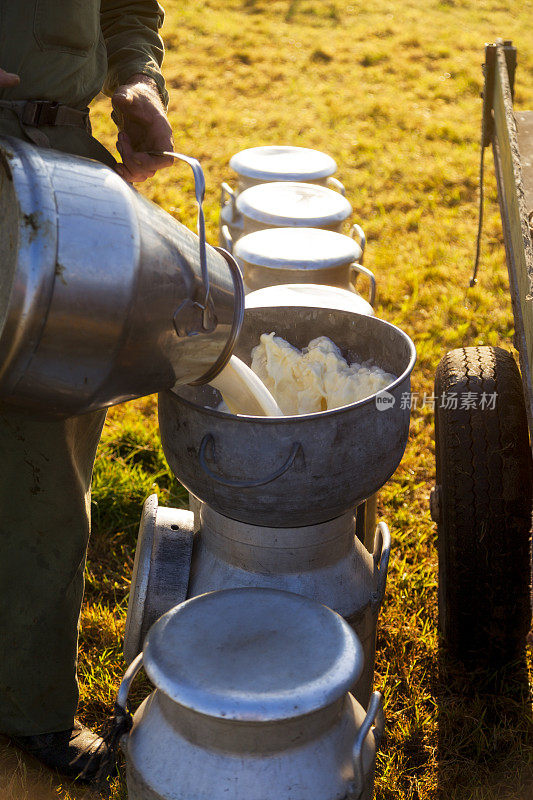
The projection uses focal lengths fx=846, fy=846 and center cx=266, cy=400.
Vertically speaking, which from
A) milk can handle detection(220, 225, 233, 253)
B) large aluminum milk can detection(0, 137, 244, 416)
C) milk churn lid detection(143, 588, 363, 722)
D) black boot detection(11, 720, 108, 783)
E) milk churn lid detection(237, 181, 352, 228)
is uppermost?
large aluminum milk can detection(0, 137, 244, 416)

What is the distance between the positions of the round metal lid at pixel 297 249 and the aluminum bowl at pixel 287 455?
85 cm

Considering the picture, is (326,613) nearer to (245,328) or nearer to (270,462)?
(270,462)

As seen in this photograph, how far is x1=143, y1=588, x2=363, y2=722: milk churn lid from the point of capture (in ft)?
4.23

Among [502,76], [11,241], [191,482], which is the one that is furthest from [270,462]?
[502,76]

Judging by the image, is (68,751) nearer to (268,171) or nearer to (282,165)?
(268,171)

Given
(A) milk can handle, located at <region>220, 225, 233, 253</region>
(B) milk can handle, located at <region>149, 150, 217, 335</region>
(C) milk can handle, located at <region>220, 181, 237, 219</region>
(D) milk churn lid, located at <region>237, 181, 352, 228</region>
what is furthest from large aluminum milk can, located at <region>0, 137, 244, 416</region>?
(C) milk can handle, located at <region>220, 181, 237, 219</region>

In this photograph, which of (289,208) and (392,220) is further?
(392,220)

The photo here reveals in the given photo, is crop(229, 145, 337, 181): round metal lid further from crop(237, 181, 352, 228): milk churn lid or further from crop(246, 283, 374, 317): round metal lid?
crop(246, 283, 374, 317): round metal lid

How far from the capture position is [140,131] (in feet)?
6.39

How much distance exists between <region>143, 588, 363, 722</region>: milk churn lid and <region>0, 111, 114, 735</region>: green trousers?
574mm

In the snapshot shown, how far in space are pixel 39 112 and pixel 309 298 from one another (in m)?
0.91

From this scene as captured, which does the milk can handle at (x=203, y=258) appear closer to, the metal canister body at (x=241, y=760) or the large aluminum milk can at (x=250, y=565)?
the large aluminum milk can at (x=250, y=565)

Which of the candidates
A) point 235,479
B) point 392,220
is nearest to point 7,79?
point 235,479

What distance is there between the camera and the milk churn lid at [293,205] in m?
2.99
